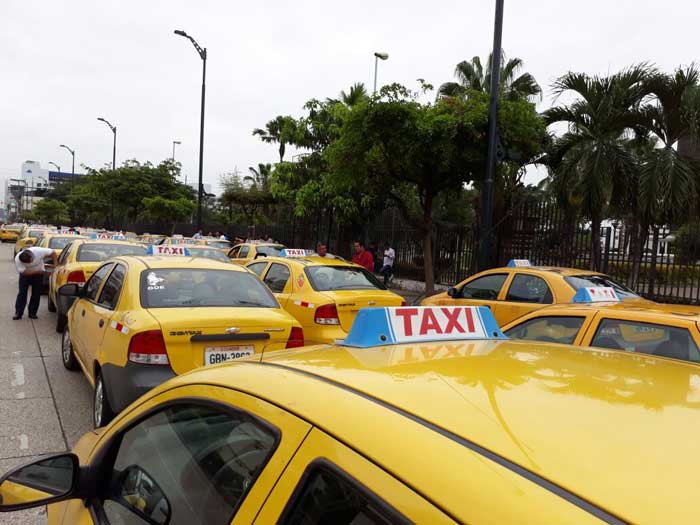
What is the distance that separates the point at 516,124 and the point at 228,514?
12.3 metres

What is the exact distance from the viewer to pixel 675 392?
1.53 meters

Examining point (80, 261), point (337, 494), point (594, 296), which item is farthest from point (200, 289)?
point (80, 261)

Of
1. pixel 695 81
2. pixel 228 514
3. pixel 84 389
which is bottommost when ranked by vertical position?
pixel 84 389

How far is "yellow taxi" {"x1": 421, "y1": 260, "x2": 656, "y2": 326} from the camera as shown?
25.0 ft

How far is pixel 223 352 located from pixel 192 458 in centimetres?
293

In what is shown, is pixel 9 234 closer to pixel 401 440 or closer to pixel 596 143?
pixel 596 143

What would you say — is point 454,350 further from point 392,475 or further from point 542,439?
point 392,475

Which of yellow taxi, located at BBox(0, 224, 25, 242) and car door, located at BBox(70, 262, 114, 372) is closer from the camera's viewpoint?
car door, located at BBox(70, 262, 114, 372)

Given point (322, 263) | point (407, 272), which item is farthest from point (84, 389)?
point (407, 272)

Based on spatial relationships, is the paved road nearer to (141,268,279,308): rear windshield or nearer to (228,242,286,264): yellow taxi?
(141,268,279,308): rear windshield

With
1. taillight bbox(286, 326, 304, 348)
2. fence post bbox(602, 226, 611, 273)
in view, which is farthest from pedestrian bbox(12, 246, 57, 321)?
fence post bbox(602, 226, 611, 273)

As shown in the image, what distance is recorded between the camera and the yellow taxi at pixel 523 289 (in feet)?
25.0

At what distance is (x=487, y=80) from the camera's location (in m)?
22.4

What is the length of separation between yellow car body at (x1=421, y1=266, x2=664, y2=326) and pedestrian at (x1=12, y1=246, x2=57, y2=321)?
7.20 metres
